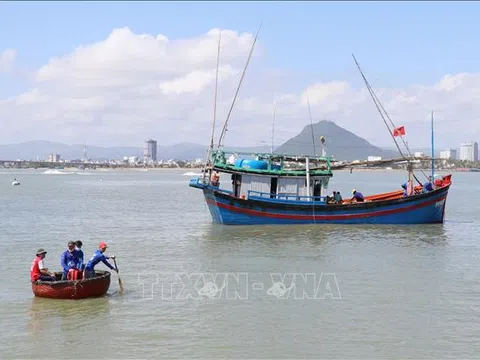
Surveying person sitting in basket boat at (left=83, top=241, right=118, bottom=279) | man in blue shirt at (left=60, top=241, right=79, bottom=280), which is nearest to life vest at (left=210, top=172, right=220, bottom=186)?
person sitting in basket boat at (left=83, top=241, right=118, bottom=279)

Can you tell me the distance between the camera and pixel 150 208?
5675cm

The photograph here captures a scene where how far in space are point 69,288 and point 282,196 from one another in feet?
65.8

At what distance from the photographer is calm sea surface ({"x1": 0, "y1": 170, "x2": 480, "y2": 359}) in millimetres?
14773

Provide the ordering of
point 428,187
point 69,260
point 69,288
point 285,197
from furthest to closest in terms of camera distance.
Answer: point 428,187 < point 285,197 < point 69,260 < point 69,288

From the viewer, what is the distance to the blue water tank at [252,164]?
3659 cm

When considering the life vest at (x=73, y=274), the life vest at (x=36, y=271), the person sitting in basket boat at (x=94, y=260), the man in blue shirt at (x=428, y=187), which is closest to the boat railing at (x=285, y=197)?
the man in blue shirt at (x=428, y=187)

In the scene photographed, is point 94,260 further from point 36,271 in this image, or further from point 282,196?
point 282,196

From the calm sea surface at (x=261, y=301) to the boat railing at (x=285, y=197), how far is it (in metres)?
2.34

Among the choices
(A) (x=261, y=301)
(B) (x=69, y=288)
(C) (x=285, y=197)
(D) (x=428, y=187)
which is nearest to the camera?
(B) (x=69, y=288)

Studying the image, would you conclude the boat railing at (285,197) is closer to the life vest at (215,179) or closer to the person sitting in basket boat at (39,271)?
the life vest at (215,179)

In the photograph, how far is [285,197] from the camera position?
36.6 m

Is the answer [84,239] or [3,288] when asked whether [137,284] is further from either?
[84,239]

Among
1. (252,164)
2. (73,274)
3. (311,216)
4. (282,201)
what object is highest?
(252,164)

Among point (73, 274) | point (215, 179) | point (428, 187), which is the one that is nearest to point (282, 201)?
point (215, 179)
